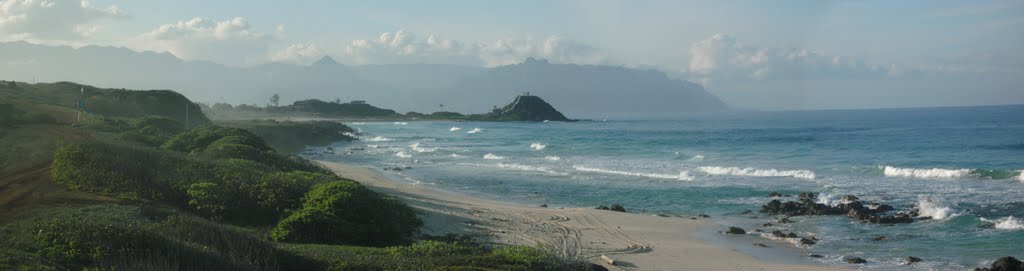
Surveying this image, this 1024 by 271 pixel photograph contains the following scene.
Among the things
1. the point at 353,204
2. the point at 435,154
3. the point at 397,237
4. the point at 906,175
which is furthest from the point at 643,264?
the point at 435,154

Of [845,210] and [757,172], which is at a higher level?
[757,172]

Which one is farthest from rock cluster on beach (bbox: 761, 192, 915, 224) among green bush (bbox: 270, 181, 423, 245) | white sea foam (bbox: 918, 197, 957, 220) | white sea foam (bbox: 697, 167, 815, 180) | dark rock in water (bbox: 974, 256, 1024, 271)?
green bush (bbox: 270, 181, 423, 245)

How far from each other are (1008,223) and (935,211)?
1790 millimetres

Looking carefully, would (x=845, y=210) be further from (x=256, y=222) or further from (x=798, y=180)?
(x=256, y=222)

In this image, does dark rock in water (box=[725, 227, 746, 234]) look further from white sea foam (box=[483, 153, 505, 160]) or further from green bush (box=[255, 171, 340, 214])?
white sea foam (box=[483, 153, 505, 160])

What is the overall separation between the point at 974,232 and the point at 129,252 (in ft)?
57.2

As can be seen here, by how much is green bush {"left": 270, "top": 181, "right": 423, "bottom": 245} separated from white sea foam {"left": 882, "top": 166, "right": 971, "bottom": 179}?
25.6 m

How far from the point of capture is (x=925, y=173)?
98.4 feet

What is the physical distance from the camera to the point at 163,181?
12734 mm

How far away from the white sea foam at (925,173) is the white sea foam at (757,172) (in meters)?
3.46

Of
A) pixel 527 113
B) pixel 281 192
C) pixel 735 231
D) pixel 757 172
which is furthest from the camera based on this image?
pixel 527 113

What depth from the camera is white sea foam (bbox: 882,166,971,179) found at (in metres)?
28.7

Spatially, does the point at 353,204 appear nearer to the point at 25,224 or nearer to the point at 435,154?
the point at 25,224

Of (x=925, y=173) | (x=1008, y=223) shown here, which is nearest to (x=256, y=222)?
(x=1008, y=223)
